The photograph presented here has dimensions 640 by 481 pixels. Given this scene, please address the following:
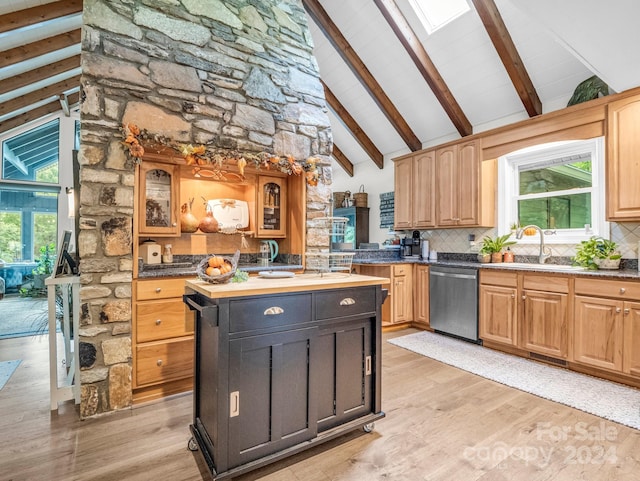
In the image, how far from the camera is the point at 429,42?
4.27 metres

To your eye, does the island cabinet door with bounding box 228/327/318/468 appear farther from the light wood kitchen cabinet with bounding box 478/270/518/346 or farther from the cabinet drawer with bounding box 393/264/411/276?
the cabinet drawer with bounding box 393/264/411/276

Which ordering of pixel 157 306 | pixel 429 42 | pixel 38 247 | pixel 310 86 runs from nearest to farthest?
1. pixel 157 306
2. pixel 310 86
3. pixel 429 42
4. pixel 38 247

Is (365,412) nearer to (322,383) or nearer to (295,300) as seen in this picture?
(322,383)

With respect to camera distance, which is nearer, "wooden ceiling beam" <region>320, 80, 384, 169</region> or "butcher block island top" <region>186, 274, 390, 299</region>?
"butcher block island top" <region>186, 274, 390, 299</region>

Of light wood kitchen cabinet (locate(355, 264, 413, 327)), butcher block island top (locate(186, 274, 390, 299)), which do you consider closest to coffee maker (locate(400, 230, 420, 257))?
light wood kitchen cabinet (locate(355, 264, 413, 327))

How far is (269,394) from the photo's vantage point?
173 centimetres

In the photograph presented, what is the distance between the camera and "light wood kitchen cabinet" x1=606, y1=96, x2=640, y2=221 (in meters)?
2.91

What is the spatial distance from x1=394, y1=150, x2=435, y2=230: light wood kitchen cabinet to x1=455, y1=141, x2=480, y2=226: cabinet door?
0.41 meters

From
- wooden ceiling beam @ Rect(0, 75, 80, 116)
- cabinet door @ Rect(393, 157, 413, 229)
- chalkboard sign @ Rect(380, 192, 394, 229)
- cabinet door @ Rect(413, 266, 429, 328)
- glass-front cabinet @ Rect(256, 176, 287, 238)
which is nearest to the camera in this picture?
glass-front cabinet @ Rect(256, 176, 287, 238)

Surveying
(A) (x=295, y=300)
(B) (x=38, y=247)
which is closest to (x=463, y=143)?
(A) (x=295, y=300)

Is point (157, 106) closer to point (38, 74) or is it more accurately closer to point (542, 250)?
point (38, 74)

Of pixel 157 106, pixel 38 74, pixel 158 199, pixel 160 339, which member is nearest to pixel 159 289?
pixel 160 339

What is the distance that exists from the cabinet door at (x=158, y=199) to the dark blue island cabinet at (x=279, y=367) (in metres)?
1.14

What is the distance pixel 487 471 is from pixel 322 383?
985mm
